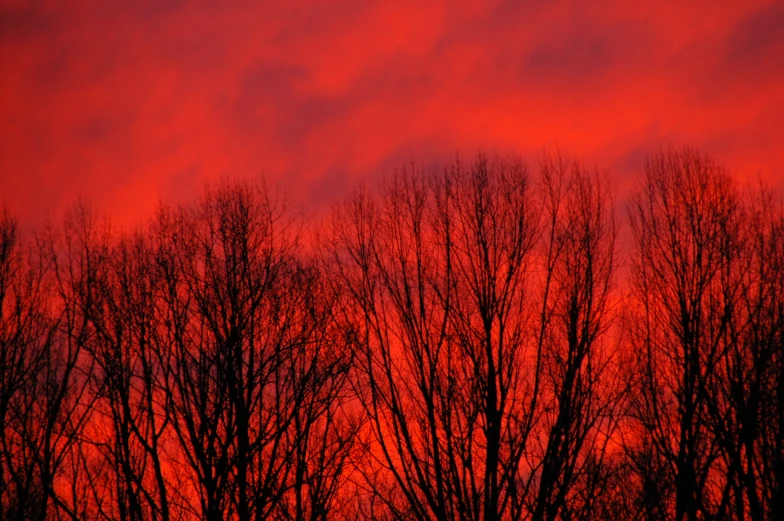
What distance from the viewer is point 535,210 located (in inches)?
462

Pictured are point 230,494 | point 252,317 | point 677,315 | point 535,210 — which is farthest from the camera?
point 677,315

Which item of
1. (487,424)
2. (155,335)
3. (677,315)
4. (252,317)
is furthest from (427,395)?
(677,315)

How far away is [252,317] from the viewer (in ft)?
35.0

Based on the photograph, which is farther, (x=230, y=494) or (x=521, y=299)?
(x=521, y=299)

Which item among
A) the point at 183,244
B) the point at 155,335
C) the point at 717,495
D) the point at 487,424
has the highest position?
the point at 183,244

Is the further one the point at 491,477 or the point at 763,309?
the point at 763,309

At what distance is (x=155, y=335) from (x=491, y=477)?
562 centimetres

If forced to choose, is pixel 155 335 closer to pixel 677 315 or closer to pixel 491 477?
pixel 491 477

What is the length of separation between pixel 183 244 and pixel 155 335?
60.2 inches

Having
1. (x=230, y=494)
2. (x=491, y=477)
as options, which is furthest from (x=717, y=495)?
(x=230, y=494)

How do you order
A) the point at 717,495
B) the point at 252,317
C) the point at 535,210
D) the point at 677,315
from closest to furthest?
the point at 252,317 → the point at 535,210 → the point at 677,315 → the point at 717,495

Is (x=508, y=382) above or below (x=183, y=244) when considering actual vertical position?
below

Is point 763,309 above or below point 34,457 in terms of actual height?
above

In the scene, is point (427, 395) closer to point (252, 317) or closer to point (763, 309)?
point (252, 317)
